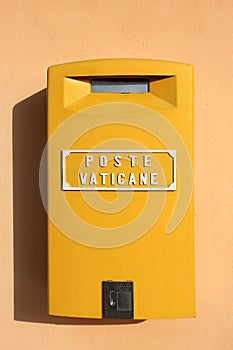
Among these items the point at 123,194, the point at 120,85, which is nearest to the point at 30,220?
the point at 123,194

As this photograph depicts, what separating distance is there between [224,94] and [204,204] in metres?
0.27

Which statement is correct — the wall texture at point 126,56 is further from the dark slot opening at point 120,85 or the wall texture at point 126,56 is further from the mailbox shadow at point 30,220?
the dark slot opening at point 120,85

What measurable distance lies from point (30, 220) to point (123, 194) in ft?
0.97

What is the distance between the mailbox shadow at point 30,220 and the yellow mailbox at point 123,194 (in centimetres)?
16

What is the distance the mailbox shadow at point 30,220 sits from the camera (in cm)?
154

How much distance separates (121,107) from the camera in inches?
54.1

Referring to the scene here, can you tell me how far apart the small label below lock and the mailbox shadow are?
0.57 feet

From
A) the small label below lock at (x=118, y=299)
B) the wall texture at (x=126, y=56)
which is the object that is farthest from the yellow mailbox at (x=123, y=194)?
the wall texture at (x=126, y=56)

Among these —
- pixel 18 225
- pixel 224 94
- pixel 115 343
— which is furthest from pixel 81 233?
pixel 224 94

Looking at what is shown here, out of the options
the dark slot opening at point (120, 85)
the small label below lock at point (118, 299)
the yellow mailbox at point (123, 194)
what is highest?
the dark slot opening at point (120, 85)

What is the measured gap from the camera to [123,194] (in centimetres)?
137

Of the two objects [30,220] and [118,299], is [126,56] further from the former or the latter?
[118,299]

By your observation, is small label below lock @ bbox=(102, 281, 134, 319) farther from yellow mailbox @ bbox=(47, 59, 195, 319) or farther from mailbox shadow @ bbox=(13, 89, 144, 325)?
mailbox shadow @ bbox=(13, 89, 144, 325)

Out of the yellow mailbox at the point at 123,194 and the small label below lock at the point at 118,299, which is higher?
the yellow mailbox at the point at 123,194
